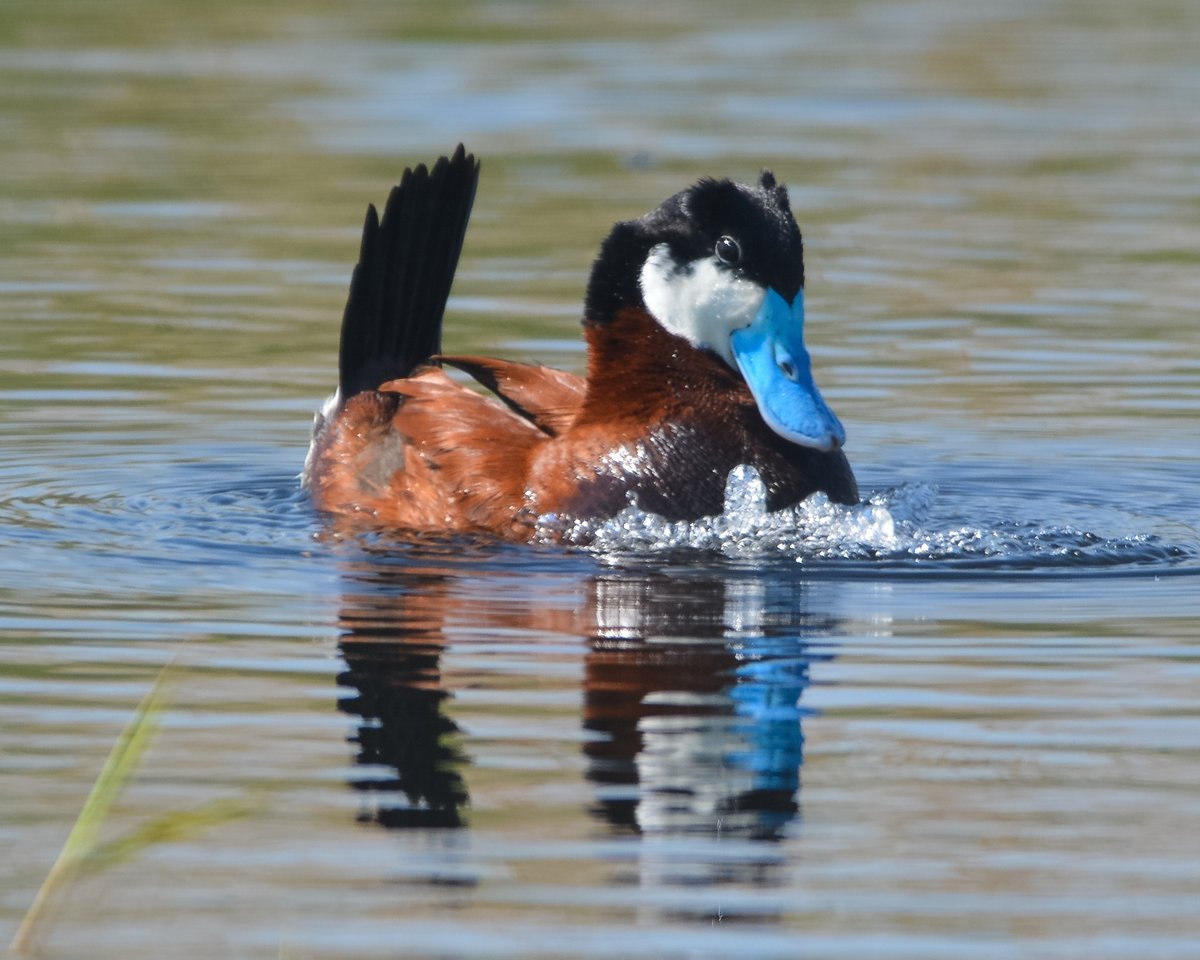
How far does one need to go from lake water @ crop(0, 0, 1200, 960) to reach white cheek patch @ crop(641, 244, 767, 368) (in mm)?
476

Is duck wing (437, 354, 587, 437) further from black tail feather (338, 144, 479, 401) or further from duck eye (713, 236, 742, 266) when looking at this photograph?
duck eye (713, 236, 742, 266)

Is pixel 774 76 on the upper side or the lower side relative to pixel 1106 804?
upper

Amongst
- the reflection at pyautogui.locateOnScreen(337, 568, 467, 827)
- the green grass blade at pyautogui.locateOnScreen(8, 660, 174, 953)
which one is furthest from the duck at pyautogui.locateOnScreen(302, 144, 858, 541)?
the green grass blade at pyautogui.locateOnScreen(8, 660, 174, 953)

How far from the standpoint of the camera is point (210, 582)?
6.28 metres

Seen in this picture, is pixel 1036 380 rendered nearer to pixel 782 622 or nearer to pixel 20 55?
pixel 782 622

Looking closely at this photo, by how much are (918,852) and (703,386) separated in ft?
9.79

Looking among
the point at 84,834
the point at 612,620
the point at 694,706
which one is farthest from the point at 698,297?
the point at 84,834

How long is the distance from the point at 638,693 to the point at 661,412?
1868mm

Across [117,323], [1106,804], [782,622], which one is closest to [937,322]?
[117,323]

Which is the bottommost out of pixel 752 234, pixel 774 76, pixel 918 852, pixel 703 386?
pixel 918 852

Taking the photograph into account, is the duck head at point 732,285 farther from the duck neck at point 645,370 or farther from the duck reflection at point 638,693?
the duck reflection at point 638,693

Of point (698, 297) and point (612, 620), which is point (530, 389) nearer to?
point (698, 297)

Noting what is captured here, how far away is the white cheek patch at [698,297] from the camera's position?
22.3 ft

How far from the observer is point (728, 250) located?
6742 mm
